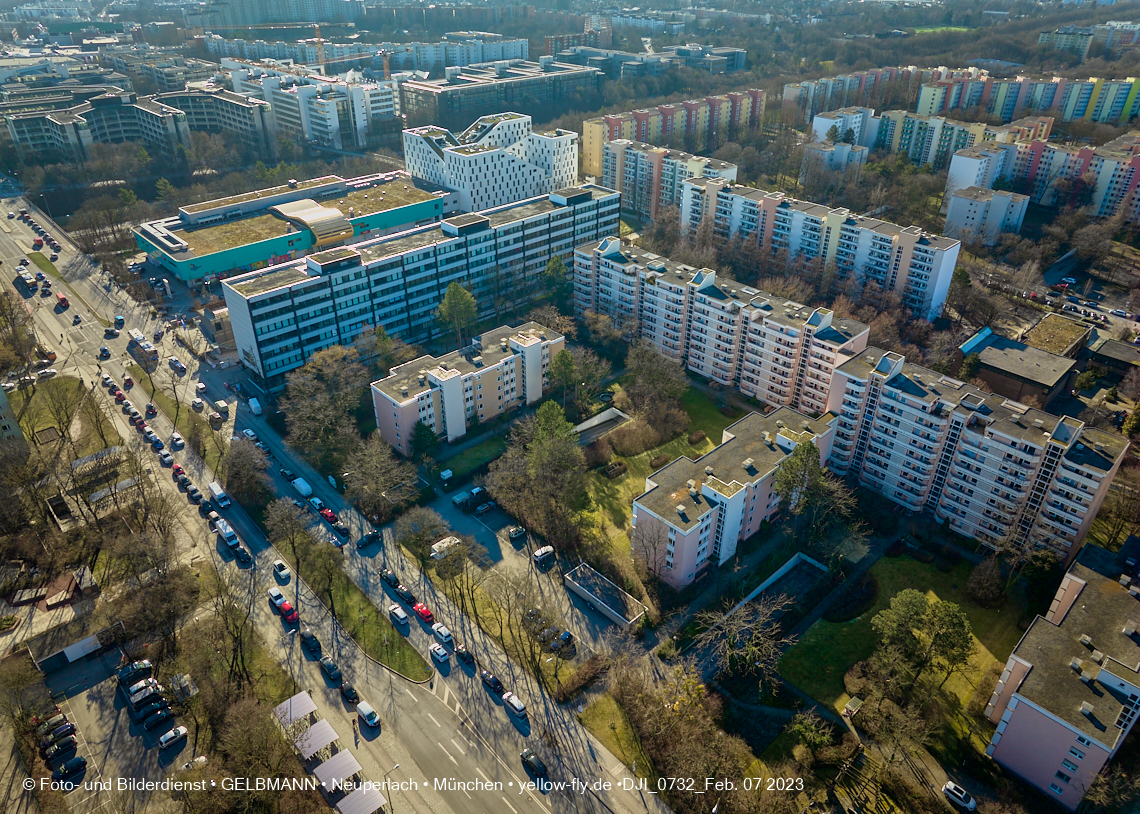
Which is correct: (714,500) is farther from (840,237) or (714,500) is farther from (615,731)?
(840,237)

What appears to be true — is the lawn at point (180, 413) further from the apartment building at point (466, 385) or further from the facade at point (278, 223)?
the facade at point (278, 223)

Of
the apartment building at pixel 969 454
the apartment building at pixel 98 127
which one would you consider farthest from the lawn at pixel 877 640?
the apartment building at pixel 98 127

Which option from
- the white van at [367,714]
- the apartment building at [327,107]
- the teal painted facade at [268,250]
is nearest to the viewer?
the white van at [367,714]

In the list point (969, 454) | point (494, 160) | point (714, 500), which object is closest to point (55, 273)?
point (494, 160)

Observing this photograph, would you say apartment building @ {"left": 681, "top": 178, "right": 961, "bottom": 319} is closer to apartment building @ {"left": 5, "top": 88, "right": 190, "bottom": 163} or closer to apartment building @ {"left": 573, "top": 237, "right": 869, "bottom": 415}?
apartment building @ {"left": 573, "top": 237, "right": 869, "bottom": 415}

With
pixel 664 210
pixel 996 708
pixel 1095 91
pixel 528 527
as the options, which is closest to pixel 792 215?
pixel 664 210

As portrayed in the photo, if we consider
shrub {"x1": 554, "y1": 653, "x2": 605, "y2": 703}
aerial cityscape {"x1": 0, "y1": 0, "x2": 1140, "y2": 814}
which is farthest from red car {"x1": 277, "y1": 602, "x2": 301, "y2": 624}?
shrub {"x1": 554, "y1": 653, "x2": 605, "y2": 703}
